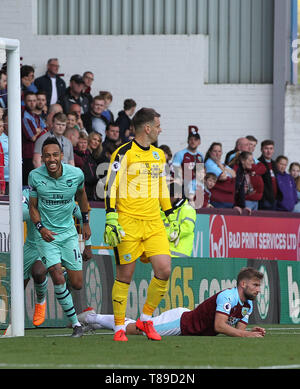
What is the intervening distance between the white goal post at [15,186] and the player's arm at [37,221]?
14 centimetres

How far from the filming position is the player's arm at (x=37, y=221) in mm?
9930

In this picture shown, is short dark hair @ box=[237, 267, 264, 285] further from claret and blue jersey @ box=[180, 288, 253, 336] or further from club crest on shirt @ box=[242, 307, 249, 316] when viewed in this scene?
club crest on shirt @ box=[242, 307, 249, 316]

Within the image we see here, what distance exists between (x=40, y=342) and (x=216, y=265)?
599cm

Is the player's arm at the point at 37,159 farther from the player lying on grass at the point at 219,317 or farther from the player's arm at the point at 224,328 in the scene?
the player's arm at the point at 224,328

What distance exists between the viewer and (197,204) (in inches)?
652

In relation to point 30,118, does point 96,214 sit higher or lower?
lower

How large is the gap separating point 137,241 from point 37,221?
1210 mm

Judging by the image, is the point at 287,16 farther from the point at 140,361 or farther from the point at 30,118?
the point at 140,361

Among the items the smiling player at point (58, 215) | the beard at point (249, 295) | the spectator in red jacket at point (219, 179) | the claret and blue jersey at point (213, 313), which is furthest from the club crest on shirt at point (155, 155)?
the spectator in red jacket at point (219, 179)

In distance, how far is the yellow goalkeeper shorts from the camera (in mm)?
9359

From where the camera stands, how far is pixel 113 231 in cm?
911

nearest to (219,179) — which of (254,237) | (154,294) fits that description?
(254,237)
